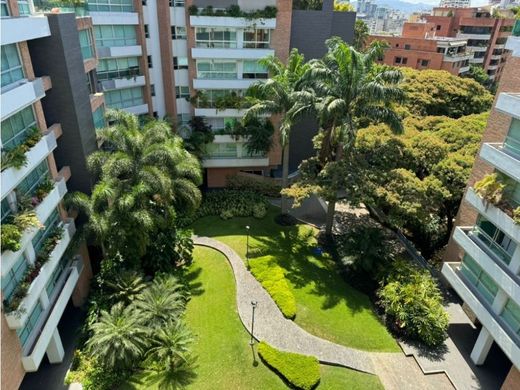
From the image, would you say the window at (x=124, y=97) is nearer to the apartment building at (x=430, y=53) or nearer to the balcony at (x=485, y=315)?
the balcony at (x=485, y=315)

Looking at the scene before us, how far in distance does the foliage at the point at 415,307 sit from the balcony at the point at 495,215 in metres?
5.89

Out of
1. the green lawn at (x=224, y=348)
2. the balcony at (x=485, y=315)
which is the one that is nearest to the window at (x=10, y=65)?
the green lawn at (x=224, y=348)

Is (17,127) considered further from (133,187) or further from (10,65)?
(133,187)

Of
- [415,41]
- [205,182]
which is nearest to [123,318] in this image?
[205,182]

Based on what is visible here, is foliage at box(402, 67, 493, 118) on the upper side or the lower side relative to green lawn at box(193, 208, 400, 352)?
upper

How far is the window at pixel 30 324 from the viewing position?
1714 cm

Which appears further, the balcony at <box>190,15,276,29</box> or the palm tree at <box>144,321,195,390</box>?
the balcony at <box>190,15,276,29</box>

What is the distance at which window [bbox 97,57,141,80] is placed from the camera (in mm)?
31620

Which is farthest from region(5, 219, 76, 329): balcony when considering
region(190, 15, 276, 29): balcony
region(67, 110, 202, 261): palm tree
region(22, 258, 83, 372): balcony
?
region(190, 15, 276, 29): balcony

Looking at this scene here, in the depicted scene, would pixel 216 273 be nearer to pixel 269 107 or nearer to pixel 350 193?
pixel 350 193

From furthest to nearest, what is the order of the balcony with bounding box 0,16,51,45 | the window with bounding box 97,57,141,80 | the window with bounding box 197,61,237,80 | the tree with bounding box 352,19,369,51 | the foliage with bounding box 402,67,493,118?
the tree with bounding box 352,19,369,51 < the foliage with bounding box 402,67,493,118 < the window with bounding box 197,61,237,80 < the window with bounding box 97,57,141,80 < the balcony with bounding box 0,16,51,45

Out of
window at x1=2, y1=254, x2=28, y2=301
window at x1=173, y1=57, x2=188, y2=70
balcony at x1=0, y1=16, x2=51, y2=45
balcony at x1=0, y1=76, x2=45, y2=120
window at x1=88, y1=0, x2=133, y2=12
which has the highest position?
window at x1=88, y1=0, x2=133, y2=12

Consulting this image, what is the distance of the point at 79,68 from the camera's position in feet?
74.1

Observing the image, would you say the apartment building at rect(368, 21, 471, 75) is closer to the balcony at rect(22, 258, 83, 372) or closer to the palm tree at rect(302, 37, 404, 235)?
the palm tree at rect(302, 37, 404, 235)
